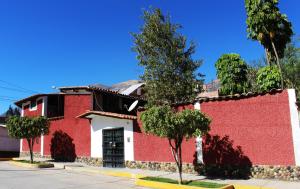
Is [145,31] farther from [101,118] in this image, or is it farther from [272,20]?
[272,20]

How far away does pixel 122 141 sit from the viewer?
760 inches

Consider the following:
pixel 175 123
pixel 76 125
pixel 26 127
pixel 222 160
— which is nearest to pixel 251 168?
pixel 222 160

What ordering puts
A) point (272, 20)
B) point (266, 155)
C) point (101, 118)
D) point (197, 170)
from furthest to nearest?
point (101, 118) → point (272, 20) → point (197, 170) → point (266, 155)

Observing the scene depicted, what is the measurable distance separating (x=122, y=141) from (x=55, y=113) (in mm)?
12135

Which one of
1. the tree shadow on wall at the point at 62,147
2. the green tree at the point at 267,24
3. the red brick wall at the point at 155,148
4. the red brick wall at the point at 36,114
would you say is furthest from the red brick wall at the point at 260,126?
the red brick wall at the point at 36,114

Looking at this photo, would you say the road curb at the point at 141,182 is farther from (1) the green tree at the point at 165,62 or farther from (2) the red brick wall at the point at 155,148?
(1) the green tree at the point at 165,62

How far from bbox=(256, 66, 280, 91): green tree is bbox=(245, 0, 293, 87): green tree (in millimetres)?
1042

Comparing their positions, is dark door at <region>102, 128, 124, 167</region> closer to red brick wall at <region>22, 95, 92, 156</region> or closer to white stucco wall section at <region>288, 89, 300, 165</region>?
red brick wall at <region>22, 95, 92, 156</region>

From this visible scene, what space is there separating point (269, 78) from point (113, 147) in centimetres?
1020

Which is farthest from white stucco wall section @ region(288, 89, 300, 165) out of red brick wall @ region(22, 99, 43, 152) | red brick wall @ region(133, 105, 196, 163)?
red brick wall @ region(22, 99, 43, 152)

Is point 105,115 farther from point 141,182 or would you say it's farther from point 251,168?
point 251,168

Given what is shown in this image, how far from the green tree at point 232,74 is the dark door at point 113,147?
9756 mm

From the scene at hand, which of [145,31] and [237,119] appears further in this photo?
[145,31]

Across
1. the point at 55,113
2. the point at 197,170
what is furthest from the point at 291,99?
the point at 55,113
